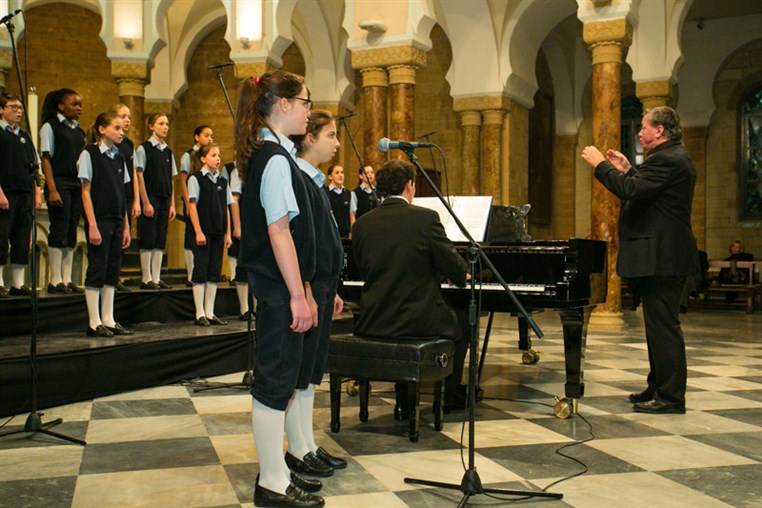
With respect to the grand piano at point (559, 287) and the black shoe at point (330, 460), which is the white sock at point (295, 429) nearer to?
the black shoe at point (330, 460)

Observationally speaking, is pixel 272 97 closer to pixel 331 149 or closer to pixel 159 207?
pixel 331 149

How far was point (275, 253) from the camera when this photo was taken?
2922 mm

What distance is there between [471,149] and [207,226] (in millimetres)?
8828

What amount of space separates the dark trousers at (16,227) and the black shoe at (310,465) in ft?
13.0

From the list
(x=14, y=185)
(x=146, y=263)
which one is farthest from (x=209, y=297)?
(x=14, y=185)

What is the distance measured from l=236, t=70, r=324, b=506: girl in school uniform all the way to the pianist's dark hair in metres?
1.36

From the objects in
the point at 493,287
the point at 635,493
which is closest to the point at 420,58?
the point at 493,287

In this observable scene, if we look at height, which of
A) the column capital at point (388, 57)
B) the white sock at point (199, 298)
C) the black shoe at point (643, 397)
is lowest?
the black shoe at point (643, 397)

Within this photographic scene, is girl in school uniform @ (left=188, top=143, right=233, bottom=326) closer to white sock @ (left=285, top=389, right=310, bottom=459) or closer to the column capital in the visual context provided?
white sock @ (left=285, top=389, right=310, bottom=459)

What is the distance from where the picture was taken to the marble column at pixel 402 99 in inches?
450

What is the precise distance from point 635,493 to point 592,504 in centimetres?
27

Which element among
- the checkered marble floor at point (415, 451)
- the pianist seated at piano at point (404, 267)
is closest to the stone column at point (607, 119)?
the checkered marble floor at point (415, 451)

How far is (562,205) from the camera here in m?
19.3

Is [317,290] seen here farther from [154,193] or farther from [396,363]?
[154,193]
